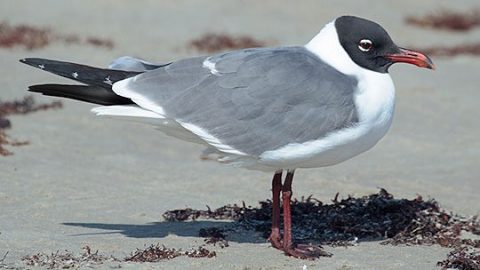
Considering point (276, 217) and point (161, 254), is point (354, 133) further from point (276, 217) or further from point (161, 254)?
point (161, 254)

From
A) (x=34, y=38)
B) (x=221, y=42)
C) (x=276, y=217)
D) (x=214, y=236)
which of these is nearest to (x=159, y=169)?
(x=214, y=236)

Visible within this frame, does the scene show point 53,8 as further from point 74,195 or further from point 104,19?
point 74,195

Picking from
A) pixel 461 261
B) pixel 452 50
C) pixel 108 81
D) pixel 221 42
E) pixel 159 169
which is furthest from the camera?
pixel 452 50

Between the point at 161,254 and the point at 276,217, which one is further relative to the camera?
the point at 276,217

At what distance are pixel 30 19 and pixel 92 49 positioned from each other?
168cm

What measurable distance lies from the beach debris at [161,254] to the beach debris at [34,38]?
6.48m

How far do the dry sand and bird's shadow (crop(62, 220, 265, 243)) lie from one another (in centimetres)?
1

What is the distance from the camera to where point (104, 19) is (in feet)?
44.7

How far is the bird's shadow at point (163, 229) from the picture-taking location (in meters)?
5.88

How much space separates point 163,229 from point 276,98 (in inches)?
43.7

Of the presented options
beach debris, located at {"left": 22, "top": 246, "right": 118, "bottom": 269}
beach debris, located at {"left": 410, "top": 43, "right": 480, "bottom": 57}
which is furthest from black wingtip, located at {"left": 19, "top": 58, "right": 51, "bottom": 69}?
beach debris, located at {"left": 410, "top": 43, "right": 480, "bottom": 57}

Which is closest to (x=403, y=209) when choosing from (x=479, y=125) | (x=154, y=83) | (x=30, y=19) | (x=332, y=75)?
(x=332, y=75)

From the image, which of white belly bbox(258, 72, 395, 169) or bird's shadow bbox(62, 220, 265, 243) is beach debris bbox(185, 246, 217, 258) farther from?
white belly bbox(258, 72, 395, 169)

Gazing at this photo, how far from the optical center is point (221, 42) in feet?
42.4
